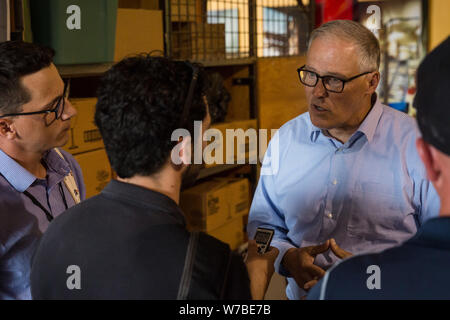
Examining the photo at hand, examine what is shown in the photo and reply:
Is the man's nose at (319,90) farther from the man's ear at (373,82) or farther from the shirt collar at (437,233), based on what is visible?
the shirt collar at (437,233)

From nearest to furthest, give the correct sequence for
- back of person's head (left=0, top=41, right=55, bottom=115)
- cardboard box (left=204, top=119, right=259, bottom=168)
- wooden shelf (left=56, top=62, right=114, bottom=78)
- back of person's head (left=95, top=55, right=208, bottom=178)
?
back of person's head (left=95, top=55, right=208, bottom=178)
back of person's head (left=0, top=41, right=55, bottom=115)
wooden shelf (left=56, top=62, right=114, bottom=78)
cardboard box (left=204, top=119, right=259, bottom=168)

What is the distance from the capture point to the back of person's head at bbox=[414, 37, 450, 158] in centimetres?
73

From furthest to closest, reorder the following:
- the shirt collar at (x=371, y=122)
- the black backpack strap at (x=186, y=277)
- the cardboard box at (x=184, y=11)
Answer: the cardboard box at (x=184, y=11) → the shirt collar at (x=371, y=122) → the black backpack strap at (x=186, y=277)

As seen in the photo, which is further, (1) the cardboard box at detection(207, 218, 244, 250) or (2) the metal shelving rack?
(1) the cardboard box at detection(207, 218, 244, 250)

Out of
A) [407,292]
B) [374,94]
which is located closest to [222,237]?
[374,94]

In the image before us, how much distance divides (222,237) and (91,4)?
1707 mm

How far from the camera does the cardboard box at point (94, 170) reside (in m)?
2.29

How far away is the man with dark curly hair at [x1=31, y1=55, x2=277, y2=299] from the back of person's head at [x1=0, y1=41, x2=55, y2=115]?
1.71 ft

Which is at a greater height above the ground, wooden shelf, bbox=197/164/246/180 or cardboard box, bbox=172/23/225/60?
cardboard box, bbox=172/23/225/60

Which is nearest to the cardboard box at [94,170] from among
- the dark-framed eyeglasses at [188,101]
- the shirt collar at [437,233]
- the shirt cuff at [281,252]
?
the shirt cuff at [281,252]

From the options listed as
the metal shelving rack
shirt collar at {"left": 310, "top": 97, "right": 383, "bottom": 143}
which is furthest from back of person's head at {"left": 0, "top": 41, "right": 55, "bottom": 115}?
A: the metal shelving rack

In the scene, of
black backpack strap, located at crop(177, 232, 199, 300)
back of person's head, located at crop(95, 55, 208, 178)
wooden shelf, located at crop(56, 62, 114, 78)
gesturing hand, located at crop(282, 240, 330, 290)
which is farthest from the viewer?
wooden shelf, located at crop(56, 62, 114, 78)

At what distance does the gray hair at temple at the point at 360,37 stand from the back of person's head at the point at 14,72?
0.97 m

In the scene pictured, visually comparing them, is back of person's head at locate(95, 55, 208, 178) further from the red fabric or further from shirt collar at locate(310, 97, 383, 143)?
the red fabric
